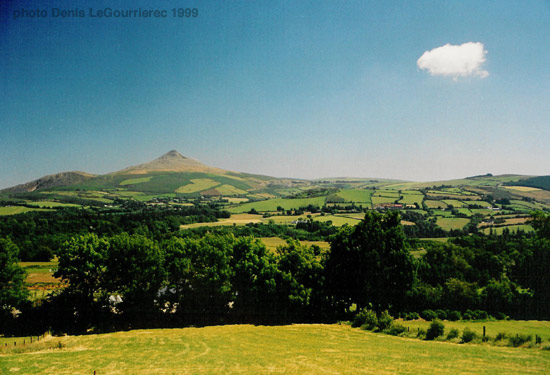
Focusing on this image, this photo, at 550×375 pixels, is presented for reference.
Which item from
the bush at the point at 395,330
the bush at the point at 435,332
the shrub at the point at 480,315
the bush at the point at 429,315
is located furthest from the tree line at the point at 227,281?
the bush at the point at 435,332

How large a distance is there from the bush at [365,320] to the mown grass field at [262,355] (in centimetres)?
291

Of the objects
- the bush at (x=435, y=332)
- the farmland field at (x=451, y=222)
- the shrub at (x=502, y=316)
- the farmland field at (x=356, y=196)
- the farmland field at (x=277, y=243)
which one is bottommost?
the shrub at (x=502, y=316)

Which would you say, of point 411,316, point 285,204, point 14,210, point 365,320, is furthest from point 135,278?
point 14,210

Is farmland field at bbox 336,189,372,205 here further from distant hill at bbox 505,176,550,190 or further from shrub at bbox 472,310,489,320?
shrub at bbox 472,310,489,320

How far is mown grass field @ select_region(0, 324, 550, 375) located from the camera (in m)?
18.4

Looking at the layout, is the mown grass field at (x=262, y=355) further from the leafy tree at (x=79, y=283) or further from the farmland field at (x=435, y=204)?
the farmland field at (x=435, y=204)

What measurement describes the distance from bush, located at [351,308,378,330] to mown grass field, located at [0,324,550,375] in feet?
9.54

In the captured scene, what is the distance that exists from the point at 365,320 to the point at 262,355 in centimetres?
1481

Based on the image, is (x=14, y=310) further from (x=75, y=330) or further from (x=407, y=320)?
(x=407, y=320)

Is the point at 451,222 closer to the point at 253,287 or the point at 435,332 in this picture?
the point at 435,332

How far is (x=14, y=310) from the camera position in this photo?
34.4 m

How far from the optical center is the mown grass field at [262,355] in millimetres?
18359

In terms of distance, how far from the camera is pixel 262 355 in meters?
21.8

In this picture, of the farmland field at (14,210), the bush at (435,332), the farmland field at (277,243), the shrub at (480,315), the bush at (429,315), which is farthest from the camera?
the farmland field at (14,210)
